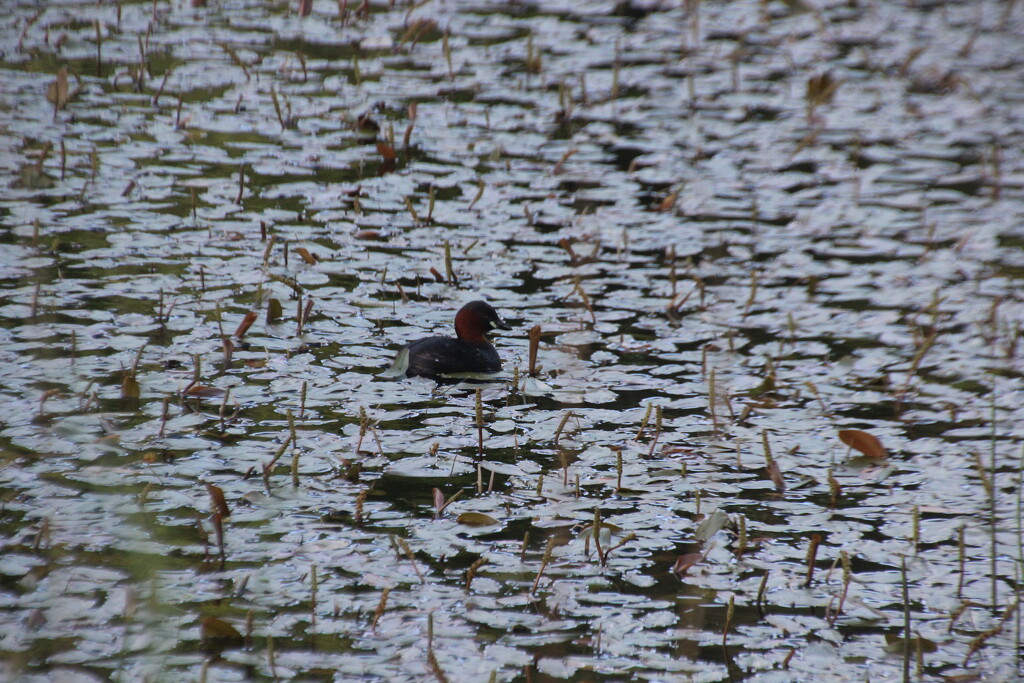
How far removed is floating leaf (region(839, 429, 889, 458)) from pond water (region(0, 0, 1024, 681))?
20 millimetres

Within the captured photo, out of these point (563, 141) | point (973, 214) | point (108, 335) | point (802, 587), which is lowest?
point (802, 587)

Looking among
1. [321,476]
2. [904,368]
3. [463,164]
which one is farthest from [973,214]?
[321,476]

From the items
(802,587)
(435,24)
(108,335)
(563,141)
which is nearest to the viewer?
(802,587)

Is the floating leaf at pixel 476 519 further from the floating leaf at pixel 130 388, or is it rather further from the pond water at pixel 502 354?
the floating leaf at pixel 130 388

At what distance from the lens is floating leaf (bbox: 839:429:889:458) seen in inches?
233

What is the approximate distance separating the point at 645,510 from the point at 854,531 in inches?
39.2

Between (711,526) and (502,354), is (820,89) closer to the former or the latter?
(502,354)

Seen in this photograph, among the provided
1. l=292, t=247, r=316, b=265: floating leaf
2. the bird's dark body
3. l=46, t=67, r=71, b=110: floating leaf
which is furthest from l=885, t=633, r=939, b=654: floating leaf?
l=46, t=67, r=71, b=110: floating leaf

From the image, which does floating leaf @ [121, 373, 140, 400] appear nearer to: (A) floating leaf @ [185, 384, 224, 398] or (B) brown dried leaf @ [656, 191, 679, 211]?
(A) floating leaf @ [185, 384, 224, 398]

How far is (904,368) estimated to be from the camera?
23.7ft

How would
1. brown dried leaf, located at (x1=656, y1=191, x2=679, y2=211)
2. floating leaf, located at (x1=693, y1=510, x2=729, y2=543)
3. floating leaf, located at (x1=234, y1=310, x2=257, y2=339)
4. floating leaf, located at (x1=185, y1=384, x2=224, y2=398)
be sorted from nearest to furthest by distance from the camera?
floating leaf, located at (x1=693, y1=510, x2=729, y2=543), floating leaf, located at (x1=185, y1=384, x2=224, y2=398), floating leaf, located at (x1=234, y1=310, x2=257, y2=339), brown dried leaf, located at (x1=656, y1=191, x2=679, y2=211)

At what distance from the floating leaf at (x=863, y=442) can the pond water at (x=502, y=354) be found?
0.07ft

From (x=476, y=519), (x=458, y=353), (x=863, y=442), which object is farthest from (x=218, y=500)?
(x=863, y=442)

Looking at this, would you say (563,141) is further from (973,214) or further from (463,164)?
(973,214)
